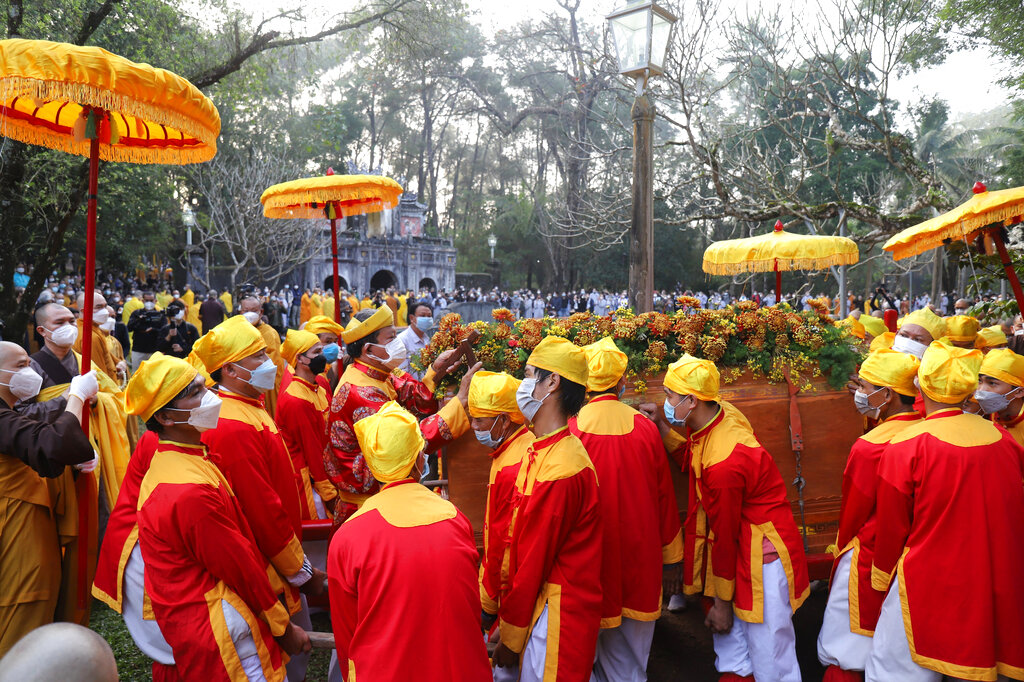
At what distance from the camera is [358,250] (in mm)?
42344

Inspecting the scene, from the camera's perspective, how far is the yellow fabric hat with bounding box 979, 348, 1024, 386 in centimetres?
375

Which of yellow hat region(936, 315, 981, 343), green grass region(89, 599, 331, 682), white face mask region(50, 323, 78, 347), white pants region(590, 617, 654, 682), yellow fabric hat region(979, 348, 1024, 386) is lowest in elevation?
green grass region(89, 599, 331, 682)

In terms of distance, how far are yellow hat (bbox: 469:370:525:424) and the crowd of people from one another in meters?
0.01

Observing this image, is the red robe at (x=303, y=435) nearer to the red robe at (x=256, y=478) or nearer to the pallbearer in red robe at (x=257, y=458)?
the pallbearer in red robe at (x=257, y=458)

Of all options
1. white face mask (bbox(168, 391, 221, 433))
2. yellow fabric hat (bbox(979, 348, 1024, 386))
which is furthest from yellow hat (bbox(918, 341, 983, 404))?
white face mask (bbox(168, 391, 221, 433))

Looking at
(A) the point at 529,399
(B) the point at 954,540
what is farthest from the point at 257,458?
(B) the point at 954,540

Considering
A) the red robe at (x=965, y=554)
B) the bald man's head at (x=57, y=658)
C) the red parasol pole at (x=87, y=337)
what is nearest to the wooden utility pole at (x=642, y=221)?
the red robe at (x=965, y=554)

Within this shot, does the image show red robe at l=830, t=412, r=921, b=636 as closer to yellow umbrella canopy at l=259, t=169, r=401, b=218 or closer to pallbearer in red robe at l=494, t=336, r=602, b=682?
pallbearer in red robe at l=494, t=336, r=602, b=682

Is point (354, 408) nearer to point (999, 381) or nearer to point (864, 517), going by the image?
point (864, 517)

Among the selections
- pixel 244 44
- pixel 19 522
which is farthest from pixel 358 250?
pixel 19 522

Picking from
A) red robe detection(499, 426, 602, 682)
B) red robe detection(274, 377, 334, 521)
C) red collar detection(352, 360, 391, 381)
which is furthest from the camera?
red robe detection(274, 377, 334, 521)

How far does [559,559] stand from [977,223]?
3674mm

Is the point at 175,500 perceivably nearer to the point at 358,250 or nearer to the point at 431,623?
the point at 431,623

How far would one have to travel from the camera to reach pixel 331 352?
564 cm
